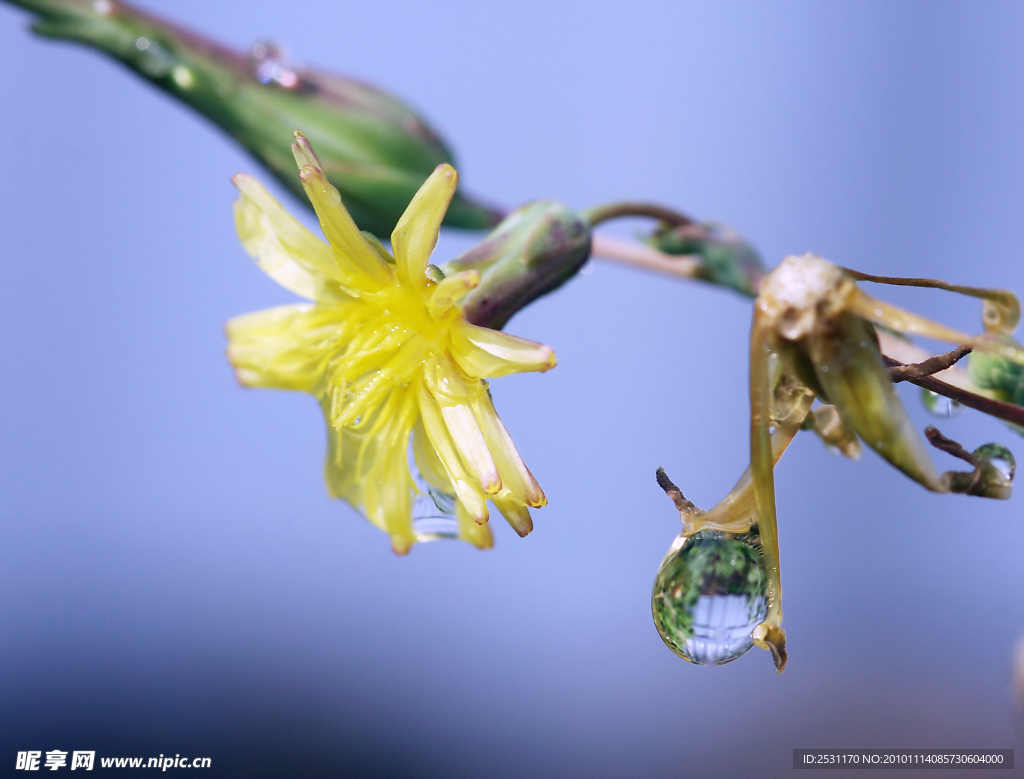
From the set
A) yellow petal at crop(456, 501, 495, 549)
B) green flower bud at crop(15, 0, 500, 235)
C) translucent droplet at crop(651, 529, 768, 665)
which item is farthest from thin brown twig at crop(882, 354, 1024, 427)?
green flower bud at crop(15, 0, 500, 235)

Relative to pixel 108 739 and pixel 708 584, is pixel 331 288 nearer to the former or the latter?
pixel 708 584

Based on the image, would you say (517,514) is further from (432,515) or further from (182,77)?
(182,77)

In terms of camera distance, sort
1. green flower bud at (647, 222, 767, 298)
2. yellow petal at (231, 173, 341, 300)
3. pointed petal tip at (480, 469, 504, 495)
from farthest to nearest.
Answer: green flower bud at (647, 222, 767, 298) → yellow petal at (231, 173, 341, 300) → pointed petal tip at (480, 469, 504, 495)

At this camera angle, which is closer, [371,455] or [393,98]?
[371,455]

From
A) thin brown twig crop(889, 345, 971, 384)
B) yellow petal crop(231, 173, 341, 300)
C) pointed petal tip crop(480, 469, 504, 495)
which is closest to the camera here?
thin brown twig crop(889, 345, 971, 384)

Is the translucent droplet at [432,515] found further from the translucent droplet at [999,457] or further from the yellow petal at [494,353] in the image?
the translucent droplet at [999,457]

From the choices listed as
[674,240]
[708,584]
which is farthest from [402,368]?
[674,240]

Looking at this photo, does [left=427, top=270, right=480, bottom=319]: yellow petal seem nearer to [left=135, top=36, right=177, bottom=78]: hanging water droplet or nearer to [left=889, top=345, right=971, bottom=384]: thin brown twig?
[left=889, top=345, right=971, bottom=384]: thin brown twig
